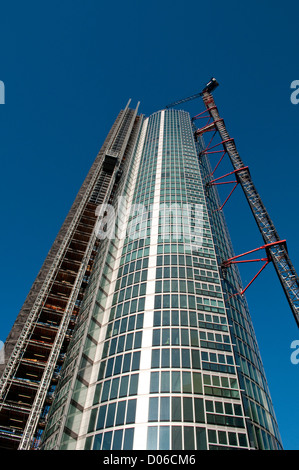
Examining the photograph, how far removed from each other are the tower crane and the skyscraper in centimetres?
657

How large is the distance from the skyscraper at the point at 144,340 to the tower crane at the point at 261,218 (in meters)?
6.57

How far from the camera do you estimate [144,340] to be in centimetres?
3544

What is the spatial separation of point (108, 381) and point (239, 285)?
86.5ft

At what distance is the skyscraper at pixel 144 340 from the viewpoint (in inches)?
1151

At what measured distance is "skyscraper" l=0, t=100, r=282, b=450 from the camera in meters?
29.2

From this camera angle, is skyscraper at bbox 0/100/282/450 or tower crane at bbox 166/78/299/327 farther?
tower crane at bbox 166/78/299/327

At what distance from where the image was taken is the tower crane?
41.8 meters

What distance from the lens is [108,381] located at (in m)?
33.1

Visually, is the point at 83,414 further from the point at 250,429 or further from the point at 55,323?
the point at 55,323

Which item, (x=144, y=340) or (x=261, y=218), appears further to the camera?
(x=261, y=218)

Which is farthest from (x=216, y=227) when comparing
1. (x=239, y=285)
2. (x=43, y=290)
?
(x=43, y=290)

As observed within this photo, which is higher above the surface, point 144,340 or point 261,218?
point 261,218

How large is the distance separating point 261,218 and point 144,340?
30507 millimetres

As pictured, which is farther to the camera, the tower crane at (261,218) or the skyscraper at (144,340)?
the tower crane at (261,218)
